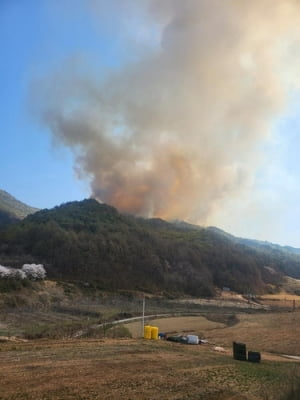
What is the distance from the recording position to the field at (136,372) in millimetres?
17125

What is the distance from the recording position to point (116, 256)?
110 meters

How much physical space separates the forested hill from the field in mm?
60599

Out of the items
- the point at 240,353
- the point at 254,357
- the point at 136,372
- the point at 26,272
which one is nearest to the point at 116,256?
the point at 26,272

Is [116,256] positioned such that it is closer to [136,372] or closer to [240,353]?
[240,353]

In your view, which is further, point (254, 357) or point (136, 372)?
point (254, 357)

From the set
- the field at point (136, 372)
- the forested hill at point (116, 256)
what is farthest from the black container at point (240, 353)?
the forested hill at point (116, 256)

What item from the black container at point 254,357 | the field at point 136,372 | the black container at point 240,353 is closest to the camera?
the field at point 136,372

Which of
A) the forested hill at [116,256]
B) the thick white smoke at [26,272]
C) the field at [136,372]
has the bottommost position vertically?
the field at [136,372]

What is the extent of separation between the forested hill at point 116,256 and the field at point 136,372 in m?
60.6

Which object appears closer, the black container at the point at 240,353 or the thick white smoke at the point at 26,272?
the black container at the point at 240,353

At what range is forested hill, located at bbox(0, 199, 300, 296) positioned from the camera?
323ft

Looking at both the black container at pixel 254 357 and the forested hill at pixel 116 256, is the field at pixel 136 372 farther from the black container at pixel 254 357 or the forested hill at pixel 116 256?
the forested hill at pixel 116 256

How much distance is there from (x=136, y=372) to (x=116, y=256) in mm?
88745

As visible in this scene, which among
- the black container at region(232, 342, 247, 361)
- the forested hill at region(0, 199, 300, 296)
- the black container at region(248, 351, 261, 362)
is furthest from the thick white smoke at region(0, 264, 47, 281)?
the black container at region(248, 351, 261, 362)
